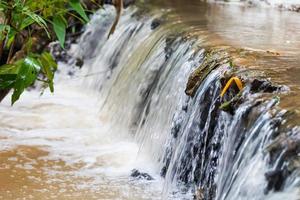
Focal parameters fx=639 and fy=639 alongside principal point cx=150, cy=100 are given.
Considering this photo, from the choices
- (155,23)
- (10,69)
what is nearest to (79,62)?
(155,23)

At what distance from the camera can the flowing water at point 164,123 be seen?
350 cm

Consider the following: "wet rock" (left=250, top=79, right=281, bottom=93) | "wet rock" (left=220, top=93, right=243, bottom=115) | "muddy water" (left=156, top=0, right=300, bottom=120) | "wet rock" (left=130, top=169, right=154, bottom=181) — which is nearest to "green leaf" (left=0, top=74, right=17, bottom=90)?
"muddy water" (left=156, top=0, right=300, bottom=120)

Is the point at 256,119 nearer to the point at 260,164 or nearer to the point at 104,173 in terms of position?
the point at 260,164

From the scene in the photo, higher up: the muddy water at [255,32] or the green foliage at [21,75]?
the green foliage at [21,75]

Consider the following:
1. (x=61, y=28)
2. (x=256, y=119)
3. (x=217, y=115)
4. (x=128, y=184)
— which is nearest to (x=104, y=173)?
(x=128, y=184)

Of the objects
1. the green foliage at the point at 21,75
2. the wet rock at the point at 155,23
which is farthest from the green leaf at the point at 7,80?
the wet rock at the point at 155,23

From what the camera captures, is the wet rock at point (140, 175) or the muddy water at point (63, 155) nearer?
the muddy water at point (63, 155)

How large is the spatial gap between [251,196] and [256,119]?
51 cm

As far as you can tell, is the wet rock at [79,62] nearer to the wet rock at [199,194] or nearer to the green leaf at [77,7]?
the wet rock at [199,194]

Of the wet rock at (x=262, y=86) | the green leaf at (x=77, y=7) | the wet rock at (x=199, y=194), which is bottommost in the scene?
the wet rock at (x=199, y=194)

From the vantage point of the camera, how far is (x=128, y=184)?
4859mm

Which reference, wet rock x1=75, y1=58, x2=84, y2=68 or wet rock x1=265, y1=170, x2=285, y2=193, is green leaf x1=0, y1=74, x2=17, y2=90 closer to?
wet rock x1=265, y1=170, x2=285, y2=193

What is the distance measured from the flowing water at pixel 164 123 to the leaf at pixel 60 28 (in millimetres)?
1240

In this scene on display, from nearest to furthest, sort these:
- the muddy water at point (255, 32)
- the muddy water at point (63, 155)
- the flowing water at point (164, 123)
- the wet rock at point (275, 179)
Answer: the wet rock at point (275, 179) → the flowing water at point (164, 123) → the muddy water at point (255, 32) → the muddy water at point (63, 155)
